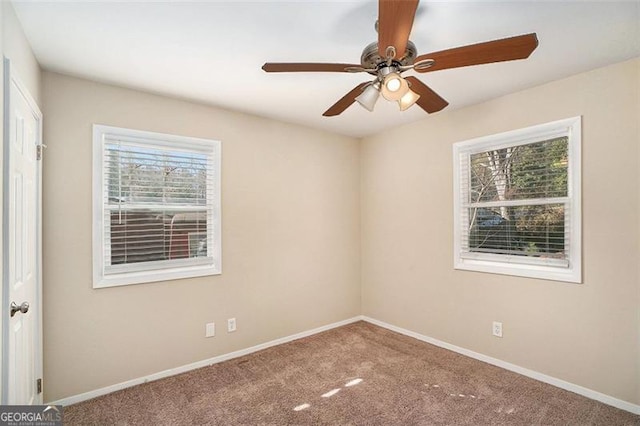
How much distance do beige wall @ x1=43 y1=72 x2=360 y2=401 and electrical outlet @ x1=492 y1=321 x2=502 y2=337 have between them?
1701 millimetres

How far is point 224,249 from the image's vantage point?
308 centimetres

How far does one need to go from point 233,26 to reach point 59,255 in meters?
2.02

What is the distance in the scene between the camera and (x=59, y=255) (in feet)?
7.55

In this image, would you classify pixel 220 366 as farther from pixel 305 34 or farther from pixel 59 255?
pixel 305 34

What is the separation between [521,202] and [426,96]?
4.94 ft

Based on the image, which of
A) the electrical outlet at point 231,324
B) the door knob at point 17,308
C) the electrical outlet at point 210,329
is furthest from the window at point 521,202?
the door knob at point 17,308

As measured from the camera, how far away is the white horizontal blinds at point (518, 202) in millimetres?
2562

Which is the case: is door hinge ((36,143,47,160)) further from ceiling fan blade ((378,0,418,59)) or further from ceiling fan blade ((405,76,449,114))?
ceiling fan blade ((405,76,449,114))

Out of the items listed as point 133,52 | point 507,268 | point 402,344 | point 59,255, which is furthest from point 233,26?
point 402,344

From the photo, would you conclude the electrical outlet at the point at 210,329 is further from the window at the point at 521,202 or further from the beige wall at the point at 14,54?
the window at the point at 521,202

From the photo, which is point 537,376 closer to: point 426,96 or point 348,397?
point 348,397

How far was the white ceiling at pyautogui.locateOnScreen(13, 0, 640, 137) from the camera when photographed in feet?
5.44

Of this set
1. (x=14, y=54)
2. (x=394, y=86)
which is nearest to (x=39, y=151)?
(x=14, y=54)

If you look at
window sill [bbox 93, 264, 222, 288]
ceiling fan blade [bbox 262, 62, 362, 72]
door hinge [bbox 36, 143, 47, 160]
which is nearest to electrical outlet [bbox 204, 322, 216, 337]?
window sill [bbox 93, 264, 222, 288]
